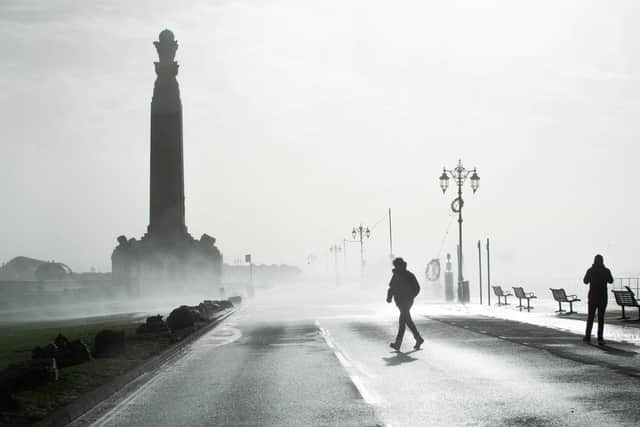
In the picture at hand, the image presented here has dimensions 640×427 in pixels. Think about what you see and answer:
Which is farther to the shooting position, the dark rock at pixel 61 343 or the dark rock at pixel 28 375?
the dark rock at pixel 61 343

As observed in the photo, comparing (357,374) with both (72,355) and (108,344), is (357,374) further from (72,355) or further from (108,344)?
(108,344)

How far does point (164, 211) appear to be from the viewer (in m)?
65.2

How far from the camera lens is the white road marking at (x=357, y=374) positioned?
460 inches

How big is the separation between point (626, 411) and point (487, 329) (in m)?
15.3

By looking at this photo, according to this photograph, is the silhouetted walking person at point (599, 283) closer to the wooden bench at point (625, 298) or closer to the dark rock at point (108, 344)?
the wooden bench at point (625, 298)

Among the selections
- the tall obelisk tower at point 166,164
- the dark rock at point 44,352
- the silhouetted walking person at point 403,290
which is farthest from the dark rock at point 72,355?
the tall obelisk tower at point 166,164

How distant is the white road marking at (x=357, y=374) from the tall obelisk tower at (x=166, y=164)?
45.0m

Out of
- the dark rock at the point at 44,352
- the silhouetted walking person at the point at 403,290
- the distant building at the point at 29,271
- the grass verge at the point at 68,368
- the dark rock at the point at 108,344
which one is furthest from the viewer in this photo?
the distant building at the point at 29,271

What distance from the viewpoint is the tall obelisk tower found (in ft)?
213

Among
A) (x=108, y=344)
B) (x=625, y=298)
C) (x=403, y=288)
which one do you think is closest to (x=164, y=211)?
(x=625, y=298)

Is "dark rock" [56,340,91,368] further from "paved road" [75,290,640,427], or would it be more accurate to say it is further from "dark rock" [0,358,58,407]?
"dark rock" [0,358,58,407]

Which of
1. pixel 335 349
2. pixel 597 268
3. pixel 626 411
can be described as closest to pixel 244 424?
pixel 626 411

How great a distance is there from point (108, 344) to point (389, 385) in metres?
7.34

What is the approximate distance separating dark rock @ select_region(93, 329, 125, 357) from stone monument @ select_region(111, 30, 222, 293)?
152 ft
